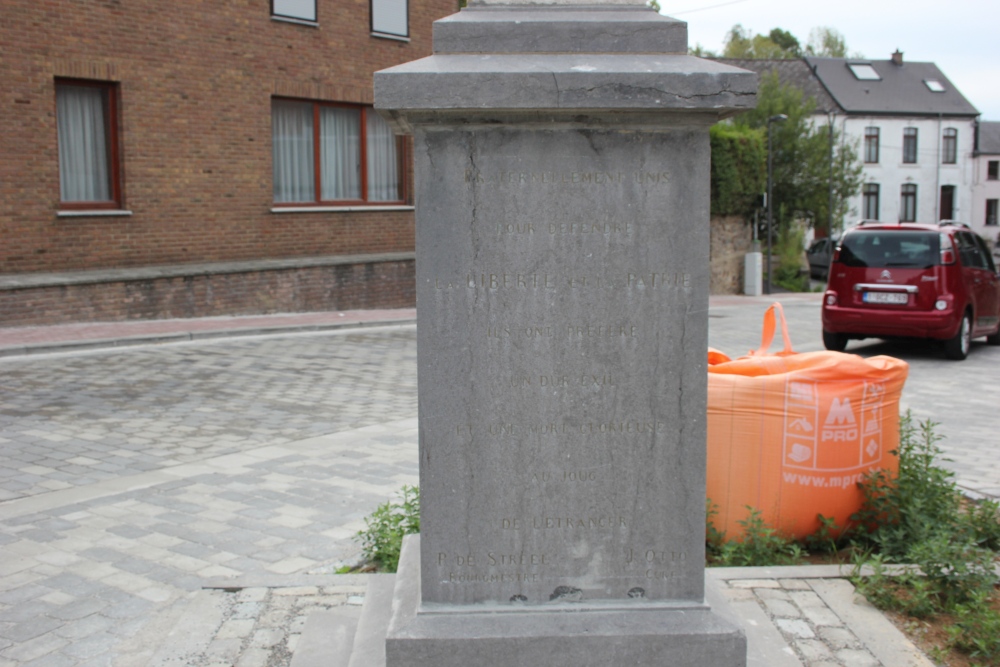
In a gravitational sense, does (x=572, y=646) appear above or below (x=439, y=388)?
below

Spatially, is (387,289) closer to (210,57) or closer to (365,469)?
(210,57)

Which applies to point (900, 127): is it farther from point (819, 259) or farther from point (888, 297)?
point (888, 297)

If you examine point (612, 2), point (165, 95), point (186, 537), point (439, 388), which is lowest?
point (186, 537)

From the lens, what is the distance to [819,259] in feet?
123

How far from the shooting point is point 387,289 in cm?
1895

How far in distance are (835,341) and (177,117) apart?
1091 centimetres

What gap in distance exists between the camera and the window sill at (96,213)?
14.5 m

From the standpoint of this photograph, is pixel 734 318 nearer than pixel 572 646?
No

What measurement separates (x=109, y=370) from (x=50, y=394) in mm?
1480

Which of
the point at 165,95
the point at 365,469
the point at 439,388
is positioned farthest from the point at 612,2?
the point at 165,95

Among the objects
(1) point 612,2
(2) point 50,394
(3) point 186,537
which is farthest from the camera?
(2) point 50,394

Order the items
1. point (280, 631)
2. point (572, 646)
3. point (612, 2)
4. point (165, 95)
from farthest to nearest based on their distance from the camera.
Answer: point (165, 95), point (280, 631), point (612, 2), point (572, 646)

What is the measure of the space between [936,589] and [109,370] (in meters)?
9.25

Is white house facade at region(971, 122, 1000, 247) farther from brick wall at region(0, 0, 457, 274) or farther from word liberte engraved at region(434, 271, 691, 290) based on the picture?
word liberte engraved at region(434, 271, 691, 290)
